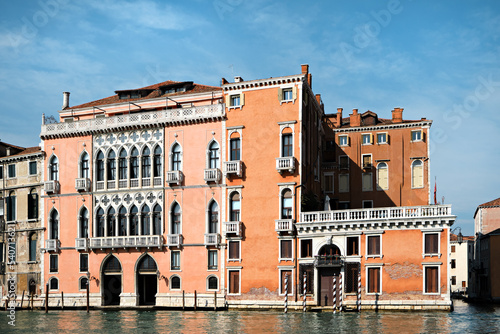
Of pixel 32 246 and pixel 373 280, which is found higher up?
pixel 32 246

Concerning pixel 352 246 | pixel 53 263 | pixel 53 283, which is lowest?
pixel 53 283

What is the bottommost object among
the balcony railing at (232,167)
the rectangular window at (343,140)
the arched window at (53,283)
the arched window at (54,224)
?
the arched window at (53,283)

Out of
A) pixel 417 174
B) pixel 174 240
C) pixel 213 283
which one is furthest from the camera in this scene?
pixel 417 174

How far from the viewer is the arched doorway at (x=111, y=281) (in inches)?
1841

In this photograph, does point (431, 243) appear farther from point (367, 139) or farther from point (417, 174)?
point (367, 139)

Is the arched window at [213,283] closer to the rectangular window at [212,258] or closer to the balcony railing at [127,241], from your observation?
the rectangular window at [212,258]

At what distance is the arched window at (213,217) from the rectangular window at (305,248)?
19.8 feet

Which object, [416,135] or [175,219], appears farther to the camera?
[416,135]

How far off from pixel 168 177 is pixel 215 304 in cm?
901

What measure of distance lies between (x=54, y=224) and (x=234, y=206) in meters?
14.2

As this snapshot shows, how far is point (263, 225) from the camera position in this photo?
141 feet

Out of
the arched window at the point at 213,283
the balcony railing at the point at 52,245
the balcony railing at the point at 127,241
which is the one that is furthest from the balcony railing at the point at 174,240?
the balcony railing at the point at 52,245

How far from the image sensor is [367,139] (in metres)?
53.0

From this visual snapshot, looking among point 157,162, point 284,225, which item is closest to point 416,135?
point 284,225
